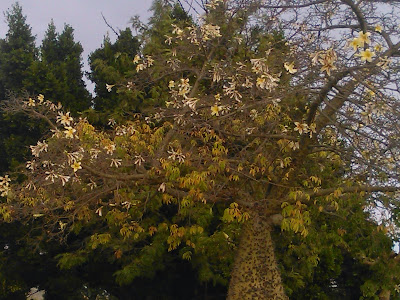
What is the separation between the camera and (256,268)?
795 centimetres

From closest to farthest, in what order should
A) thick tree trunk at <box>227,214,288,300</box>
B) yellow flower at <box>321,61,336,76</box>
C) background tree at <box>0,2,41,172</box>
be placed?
yellow flower at <box>321,61,336,76</box> → thick tree trunk at <box>227,214,288,300</box> → background tree at <box>0,2,41,172</box>

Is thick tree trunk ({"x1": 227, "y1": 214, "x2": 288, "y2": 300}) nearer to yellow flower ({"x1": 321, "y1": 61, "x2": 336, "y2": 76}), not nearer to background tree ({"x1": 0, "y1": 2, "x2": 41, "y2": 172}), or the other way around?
yellow flower ({"x1": 321, "y1": 61, "x2": 336, "y2": 76})

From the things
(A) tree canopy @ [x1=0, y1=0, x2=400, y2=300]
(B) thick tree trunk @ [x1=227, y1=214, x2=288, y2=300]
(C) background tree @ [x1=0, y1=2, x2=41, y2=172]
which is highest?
(C) background tree @ [x1=0, y1=2, x2=41, y2=172]

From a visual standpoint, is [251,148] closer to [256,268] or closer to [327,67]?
[256,268]

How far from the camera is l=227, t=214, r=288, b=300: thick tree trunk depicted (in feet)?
25.8

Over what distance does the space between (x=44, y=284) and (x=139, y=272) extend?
443cm

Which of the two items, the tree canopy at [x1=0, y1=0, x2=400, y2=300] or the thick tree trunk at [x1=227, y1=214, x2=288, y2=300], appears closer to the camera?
the tree canopy at [x1=0, y1=0, x2=400, y2=300]

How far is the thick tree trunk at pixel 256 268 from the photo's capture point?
7.87 metres

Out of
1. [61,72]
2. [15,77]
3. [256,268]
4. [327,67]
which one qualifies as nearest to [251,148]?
[256,268]

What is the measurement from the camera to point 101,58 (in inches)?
580

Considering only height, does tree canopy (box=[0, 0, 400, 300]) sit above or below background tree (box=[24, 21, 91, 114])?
below

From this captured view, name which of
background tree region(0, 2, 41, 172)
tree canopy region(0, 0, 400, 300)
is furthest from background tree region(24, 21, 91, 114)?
tree canopy region(0, 0, 400, 300)

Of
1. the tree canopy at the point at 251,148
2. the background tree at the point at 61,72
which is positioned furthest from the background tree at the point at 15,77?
the tree canopy at the point at 251,148

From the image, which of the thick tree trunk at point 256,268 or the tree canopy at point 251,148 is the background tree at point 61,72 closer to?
the tree canopy at point 251,148
